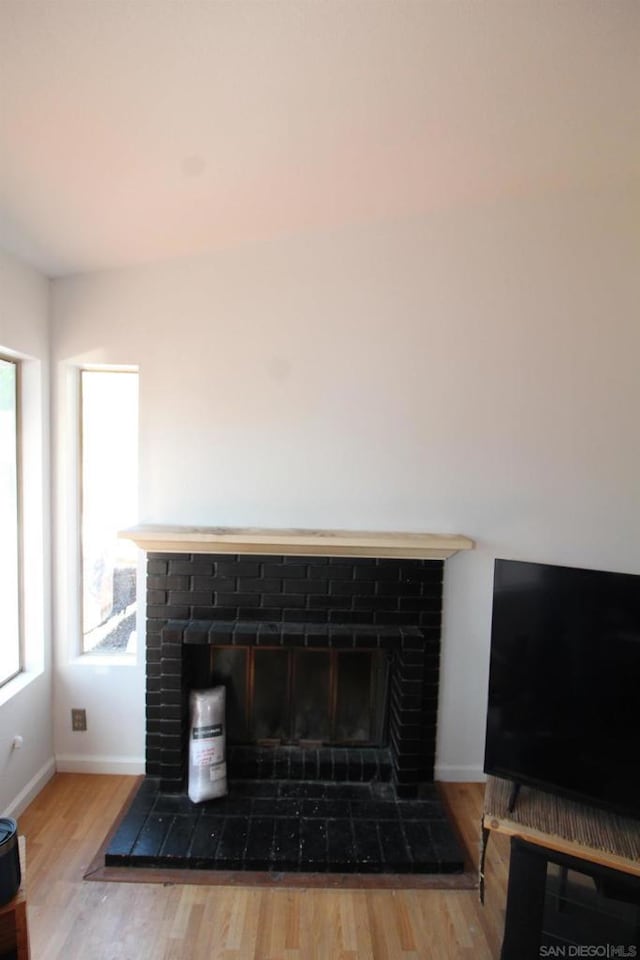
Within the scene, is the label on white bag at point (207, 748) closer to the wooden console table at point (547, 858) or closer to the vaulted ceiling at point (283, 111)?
the wooden console table at point (547, 858)

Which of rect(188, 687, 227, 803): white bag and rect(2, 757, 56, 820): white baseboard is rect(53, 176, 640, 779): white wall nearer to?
rect(188, 687, 227, 803): white bag

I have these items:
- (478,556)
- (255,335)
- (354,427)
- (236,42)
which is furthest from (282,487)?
(236,42)

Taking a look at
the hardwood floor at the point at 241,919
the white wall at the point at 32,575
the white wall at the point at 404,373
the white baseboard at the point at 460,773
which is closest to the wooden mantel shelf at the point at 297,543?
the white wall at the point at 404,373

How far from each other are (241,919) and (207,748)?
64 centimetres

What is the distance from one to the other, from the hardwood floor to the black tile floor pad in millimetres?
86

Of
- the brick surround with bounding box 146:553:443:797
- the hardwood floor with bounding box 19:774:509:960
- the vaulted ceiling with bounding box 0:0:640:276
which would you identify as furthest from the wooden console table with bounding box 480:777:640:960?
the vaulted ceiling with bounding box 0:0:640:276

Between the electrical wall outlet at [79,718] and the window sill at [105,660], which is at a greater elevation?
the window sill at [105,660]

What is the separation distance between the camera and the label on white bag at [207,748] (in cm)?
217

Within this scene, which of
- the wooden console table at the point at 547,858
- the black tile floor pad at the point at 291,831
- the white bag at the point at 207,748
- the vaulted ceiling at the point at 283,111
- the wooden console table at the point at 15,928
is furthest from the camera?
the white bag at the point at 207,748

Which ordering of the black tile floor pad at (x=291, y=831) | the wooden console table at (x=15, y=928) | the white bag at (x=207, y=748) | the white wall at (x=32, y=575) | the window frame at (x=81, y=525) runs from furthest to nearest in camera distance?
the window frame at (x=81, y=525), the white bag at (x=207, y=748), the white wall at (x=32, y=575), the black tile floor pad at (x=291, y=831), the wooden console table at (x=15, y=928)

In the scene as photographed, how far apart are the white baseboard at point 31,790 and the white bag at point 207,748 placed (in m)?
0.73

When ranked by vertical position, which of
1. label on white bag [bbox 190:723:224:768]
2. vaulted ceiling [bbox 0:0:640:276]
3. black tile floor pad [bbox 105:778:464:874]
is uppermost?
vaulted ceiling [bbox 0:0:640:276]

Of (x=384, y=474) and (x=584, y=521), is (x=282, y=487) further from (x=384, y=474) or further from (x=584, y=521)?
(x=584, y=521)

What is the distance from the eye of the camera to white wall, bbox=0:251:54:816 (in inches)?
80.2
